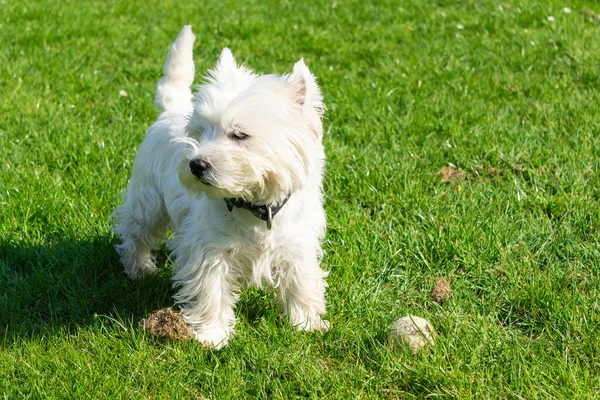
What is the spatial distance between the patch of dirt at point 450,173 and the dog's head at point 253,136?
168 centimetres

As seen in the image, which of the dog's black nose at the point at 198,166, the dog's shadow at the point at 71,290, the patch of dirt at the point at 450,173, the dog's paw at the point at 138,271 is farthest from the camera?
the patch of dirt at the point at 450,173

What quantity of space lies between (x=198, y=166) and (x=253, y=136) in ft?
0.83

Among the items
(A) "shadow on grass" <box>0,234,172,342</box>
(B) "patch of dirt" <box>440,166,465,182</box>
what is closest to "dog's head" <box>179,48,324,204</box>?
(A) "shadow on grass" <box>0,234,172,342</box>

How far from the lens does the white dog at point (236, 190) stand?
2.86m

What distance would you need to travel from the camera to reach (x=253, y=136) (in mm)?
2867

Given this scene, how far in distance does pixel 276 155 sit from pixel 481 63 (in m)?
3.76

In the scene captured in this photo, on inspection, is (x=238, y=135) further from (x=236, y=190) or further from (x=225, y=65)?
(x=225, y=65)

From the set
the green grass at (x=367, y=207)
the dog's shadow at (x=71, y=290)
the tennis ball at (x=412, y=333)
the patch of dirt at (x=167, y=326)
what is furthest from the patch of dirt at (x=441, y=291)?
the patch of dirt at (x=167, y=326)

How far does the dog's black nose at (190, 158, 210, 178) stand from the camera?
9.16 feet

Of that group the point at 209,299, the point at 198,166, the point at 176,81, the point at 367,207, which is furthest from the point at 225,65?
the point at 367,207

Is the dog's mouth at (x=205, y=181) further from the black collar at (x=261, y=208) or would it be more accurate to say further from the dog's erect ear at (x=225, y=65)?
the dog's erect ear at (x=225, y=65)

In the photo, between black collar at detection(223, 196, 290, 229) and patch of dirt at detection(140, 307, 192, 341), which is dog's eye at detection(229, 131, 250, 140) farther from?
patch of dirt at detection(140, 307, 192, 341)

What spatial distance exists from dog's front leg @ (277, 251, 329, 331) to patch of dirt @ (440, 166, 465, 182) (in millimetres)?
1443

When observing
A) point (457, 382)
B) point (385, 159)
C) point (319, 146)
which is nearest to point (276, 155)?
point (319, 146)
